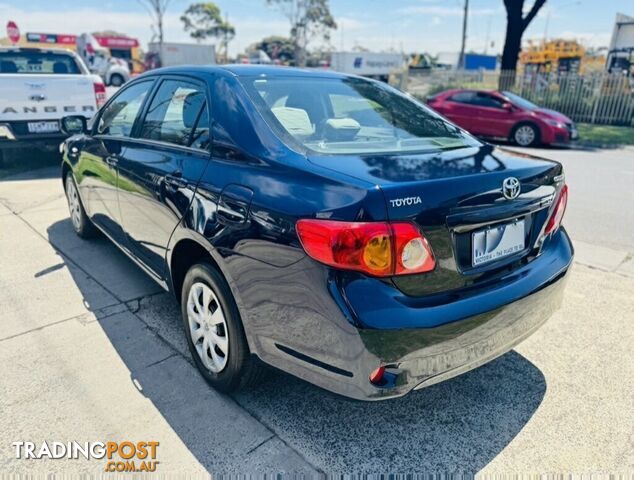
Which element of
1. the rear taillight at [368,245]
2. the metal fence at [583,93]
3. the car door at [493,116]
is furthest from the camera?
the metal fence at [583,93]

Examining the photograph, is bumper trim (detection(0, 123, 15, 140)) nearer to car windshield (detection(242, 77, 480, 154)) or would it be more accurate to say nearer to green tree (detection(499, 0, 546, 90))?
car windshield (detection(242, 77, 480, 154))

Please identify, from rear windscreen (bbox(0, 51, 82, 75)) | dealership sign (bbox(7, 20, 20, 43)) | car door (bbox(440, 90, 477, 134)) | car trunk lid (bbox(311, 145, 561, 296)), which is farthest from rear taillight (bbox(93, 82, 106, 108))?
dealership sign (bbox(7, 20, 20, 43))

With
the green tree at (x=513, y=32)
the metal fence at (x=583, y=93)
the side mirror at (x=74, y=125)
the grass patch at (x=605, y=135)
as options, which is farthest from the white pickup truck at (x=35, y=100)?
the metal fence at (x=583, y=93)

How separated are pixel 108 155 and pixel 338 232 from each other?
8.44 ft

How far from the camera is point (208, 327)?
2598 mm

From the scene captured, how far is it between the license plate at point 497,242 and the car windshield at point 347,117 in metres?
0.58

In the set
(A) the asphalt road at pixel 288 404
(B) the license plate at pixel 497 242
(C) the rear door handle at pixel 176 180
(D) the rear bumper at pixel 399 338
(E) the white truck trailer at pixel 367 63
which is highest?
(E) the white truck trailer at pixel 367 63

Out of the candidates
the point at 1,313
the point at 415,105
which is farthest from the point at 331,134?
the point at 1,313

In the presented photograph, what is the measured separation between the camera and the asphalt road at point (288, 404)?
7.17 feet

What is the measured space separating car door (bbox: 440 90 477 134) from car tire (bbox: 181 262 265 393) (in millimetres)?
11452

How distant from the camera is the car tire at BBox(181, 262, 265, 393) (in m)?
2.36

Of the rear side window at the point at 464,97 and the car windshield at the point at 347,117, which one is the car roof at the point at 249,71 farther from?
the rear side window at the point at 464,97

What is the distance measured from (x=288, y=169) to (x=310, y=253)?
426 millimetres

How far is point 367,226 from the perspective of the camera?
182 cm
